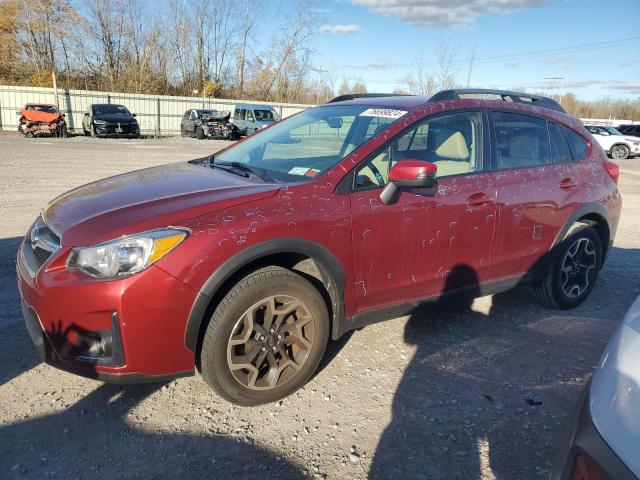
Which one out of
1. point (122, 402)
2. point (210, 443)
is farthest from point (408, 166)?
point (122, 402)

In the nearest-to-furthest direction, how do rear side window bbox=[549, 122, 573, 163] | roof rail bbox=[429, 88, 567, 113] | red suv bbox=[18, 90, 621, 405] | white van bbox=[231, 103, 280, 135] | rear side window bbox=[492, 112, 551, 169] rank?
red suv bbox=[18, 90, 621, 405] → roof rail bbox=[429, 88, 567, 113] → rear side window bbox=[492, 112, 551, 169] → rear side window bbox=[549, 122, 573, 163] → white van bbox=[231, 103, 280, 135]

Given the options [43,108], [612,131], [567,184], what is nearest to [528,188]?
[567,184]

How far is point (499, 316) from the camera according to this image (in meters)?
4.30

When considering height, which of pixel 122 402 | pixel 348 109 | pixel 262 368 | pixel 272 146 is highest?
pixel 348 109

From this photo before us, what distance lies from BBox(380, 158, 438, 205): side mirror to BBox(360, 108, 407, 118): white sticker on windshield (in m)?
0.52

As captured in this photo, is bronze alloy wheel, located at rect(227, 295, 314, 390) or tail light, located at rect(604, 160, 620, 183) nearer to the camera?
bronze alloy wheel, located at rect(227, 295, 314, 390)

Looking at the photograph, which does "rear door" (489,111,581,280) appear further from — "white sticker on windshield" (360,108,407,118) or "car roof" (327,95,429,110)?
"white sticker on windshield" (360,108,407,118)

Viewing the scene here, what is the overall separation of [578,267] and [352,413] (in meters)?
2.74

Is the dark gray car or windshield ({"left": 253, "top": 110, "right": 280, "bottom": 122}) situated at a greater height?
windshield ({"left": 253, "top": 110, "right": 280, "bottom": 122})

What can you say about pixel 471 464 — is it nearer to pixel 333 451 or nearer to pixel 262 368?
pixel 333 451

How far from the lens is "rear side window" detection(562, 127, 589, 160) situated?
169 inches

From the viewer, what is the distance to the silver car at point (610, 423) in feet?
3.94

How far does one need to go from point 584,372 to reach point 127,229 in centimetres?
310

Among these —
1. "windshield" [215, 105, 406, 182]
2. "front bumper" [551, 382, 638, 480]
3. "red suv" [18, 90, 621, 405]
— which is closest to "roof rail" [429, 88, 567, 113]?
"red suv" [18, 90, 621, 405]
